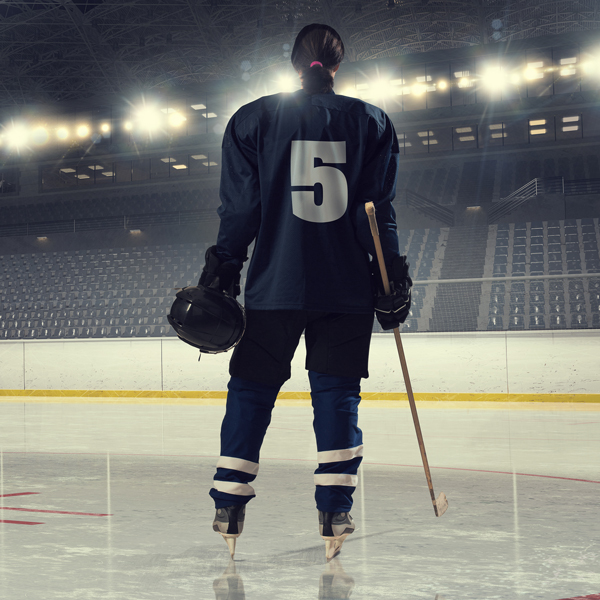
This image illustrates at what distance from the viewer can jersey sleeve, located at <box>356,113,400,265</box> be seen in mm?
2393

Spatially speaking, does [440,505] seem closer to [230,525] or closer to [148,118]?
[230,525]

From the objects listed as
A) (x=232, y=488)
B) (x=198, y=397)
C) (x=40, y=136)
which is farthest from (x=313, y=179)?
(x=40, y=136)

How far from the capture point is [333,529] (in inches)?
87.1

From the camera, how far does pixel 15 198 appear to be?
29.8 m

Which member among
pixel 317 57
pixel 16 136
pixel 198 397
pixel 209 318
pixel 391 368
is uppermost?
pixel 16 136

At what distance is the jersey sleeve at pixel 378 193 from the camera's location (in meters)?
A: 2.39

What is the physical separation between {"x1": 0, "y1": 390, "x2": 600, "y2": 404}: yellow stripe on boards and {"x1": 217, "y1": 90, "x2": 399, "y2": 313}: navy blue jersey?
835 cm

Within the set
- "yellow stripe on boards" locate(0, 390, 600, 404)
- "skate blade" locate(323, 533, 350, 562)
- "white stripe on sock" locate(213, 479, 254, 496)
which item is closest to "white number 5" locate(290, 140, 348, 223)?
"white stripe on sock" locate(213, 479, 254, 496)

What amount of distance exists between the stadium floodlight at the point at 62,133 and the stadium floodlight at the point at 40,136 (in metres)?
0.43

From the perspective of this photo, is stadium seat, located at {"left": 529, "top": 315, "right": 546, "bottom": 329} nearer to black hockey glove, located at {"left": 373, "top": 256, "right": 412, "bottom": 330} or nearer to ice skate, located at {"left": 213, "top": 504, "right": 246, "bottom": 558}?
black hockey glove, located at {"left": 373, "top": 256, "right": 412, "bottom": 330}

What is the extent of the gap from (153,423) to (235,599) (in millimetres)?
6114

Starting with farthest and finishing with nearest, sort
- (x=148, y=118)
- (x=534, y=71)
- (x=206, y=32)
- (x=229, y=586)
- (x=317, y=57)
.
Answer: (x=148, y=118) → (x=534, y=71) → (x=206, y=32) → (x=317, y=57) → (x=229, y=586)

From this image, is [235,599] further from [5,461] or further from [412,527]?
[5,461]

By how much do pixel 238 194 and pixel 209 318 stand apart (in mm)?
423
